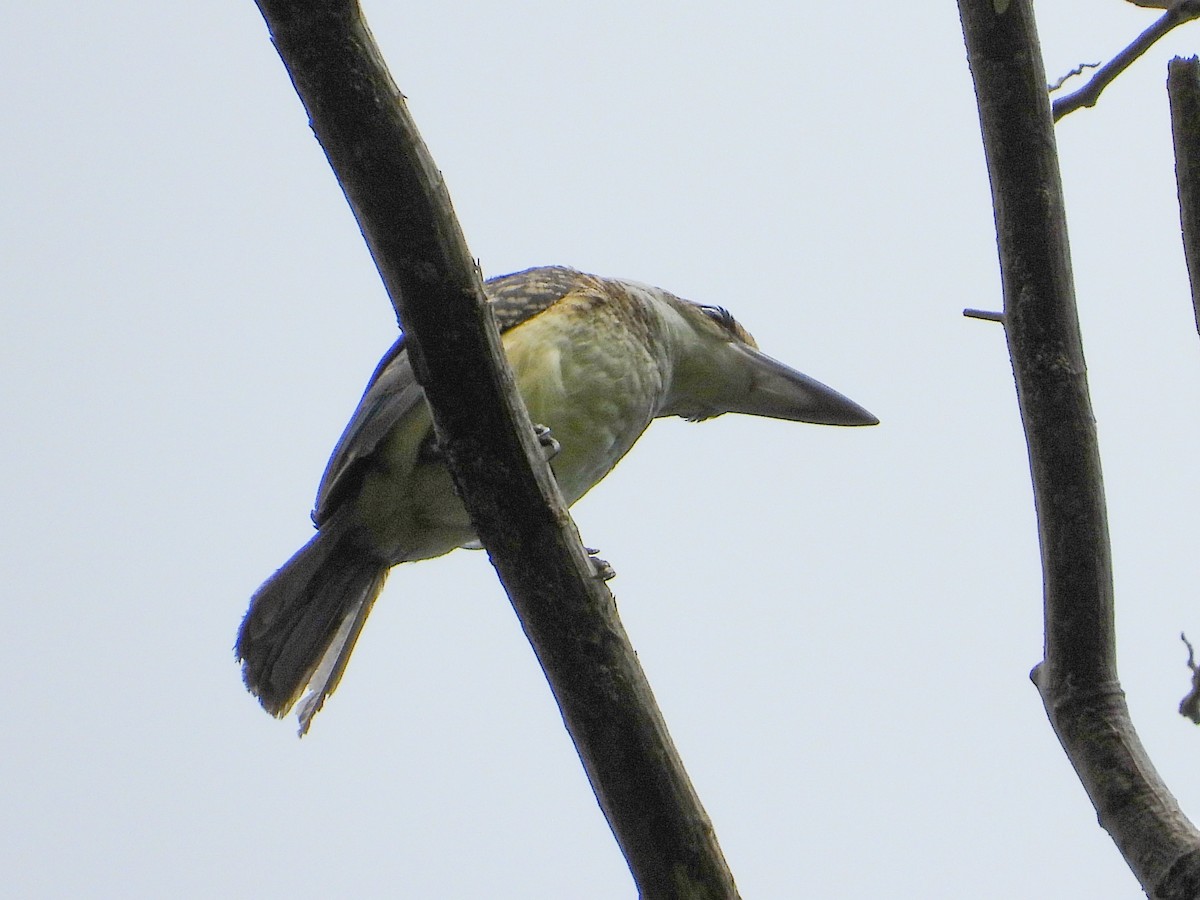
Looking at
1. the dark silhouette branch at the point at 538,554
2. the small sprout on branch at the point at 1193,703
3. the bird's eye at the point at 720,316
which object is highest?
the bird's eye at the point at 720,316

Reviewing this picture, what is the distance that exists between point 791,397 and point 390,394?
159 cm

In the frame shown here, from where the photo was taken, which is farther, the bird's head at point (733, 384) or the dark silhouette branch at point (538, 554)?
the bird's head at point (733, 384)

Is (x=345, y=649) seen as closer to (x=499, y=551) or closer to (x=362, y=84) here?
(x=499, y=551)

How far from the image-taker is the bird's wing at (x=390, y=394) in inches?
146

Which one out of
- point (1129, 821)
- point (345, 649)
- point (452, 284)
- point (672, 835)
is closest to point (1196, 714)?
point (1129, 821)

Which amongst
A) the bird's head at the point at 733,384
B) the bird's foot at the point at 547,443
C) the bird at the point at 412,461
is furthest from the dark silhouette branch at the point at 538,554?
the bird's head at the point at 733,384

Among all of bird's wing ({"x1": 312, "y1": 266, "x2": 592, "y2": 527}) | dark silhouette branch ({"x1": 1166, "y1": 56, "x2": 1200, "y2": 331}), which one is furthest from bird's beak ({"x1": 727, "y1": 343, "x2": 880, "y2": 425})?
dark silhouette branch ({"x1": 1166, "y1": 56, "x2": 1200, "y2": 331})

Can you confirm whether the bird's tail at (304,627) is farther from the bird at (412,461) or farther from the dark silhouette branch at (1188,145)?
the dark silhouette branch at (1188,145)

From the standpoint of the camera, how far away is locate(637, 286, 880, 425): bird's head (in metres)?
4.70

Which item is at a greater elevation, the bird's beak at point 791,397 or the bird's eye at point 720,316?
the bird's eye at point 720,316

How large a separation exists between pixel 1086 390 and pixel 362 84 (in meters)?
1.37

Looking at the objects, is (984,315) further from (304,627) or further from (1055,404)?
(304,627)

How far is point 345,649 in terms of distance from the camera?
4012 mm

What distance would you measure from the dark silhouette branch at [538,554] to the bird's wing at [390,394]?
1154mm
